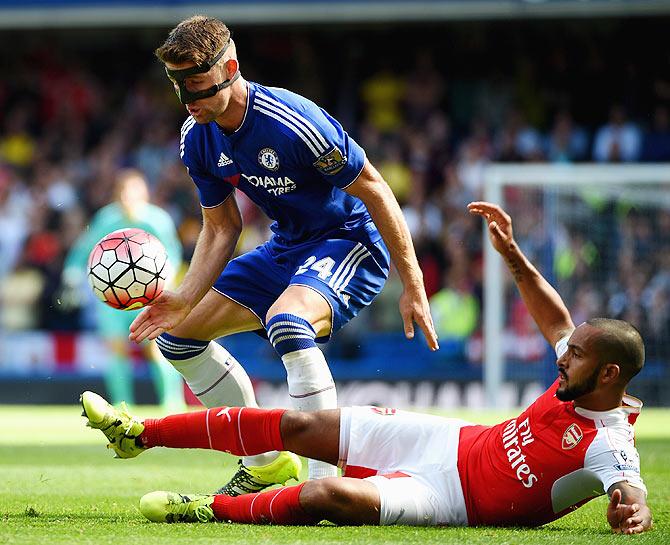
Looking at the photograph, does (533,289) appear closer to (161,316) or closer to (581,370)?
(581,370)

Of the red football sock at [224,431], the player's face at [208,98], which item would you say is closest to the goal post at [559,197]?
the player's face at [208,98]

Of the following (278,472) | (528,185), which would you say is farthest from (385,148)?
(278,472)

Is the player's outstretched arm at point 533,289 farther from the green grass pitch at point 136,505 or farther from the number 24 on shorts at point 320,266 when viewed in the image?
the green grass pitch at point 136,505

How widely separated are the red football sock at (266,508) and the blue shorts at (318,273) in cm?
106

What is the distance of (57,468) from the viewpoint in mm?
7629

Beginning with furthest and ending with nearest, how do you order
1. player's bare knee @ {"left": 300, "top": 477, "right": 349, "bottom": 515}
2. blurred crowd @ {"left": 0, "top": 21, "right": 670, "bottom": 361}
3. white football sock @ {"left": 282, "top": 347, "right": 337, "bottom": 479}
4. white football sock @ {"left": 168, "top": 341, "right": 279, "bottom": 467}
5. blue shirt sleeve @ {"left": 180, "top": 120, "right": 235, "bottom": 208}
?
blurred crowd @ {"left": 0, "top": 21, "right": 670, "bottom": 361} < white football sock @ {"left": 168, "top": 341, "right": 279, "bottom": 467} < blue shirt sleeve @ {"left": 180, "top": 120, "right": 235, "bottom": 208} < white football sock @ {"left": 282, "top": 347, "right": 337, "bottom": 479} < player's bare knee @ {"left": 300, "top": 477, "right": 349, "bottom": 515}

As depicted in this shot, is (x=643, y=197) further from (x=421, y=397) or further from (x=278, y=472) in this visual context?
(x=278, y=472)

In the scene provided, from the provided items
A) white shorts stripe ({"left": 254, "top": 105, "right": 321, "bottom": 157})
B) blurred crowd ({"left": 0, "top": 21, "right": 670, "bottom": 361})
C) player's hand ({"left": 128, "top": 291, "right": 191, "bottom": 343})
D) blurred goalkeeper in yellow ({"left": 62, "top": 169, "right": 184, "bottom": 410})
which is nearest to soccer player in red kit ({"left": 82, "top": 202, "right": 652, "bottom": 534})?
player's hand ({"left": 128, "top": 291, "right": 191, "bottom": 343})

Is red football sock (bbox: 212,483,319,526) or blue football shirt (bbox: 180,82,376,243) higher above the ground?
blue football shirt (bbox: 180,82,376,243)

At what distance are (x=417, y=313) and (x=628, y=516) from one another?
4.72 ft

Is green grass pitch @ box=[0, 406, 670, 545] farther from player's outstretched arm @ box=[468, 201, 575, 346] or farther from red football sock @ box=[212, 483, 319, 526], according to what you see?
player's outstretched arm @ box=[468, 201, 575, 346]

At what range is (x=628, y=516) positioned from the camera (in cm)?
459

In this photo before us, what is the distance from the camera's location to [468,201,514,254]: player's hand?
5.56m

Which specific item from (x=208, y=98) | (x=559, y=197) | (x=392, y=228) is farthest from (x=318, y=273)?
(x=559, y=197)
